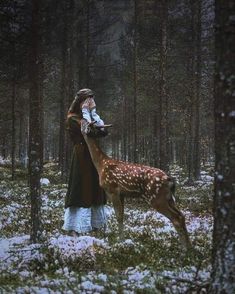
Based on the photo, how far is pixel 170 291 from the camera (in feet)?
18.1

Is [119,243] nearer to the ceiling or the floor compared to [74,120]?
nearer to the floor

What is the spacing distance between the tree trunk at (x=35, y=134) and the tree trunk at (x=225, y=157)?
527 cm

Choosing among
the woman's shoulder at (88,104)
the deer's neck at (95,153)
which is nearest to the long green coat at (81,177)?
the woman's shoulder at (88,104)

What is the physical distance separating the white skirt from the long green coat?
0.11m

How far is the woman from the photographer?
11.5 meters

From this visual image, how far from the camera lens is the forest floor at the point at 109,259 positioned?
595 centimetres

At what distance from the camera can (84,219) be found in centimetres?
1145

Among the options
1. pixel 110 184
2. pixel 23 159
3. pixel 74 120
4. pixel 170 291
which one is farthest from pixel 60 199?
pixel 23 159

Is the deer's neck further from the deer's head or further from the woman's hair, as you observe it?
the woman's hair

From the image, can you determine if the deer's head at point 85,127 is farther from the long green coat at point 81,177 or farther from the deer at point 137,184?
the long green coat at point 81,177

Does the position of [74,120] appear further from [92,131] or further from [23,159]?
[23,159]

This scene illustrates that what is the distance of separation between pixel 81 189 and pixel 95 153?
121cm

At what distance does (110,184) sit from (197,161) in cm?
1792

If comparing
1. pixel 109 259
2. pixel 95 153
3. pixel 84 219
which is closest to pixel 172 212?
pixel 109 259
